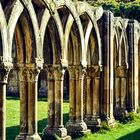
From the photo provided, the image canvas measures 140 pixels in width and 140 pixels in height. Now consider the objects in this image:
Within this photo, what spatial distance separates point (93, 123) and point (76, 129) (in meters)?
1.46

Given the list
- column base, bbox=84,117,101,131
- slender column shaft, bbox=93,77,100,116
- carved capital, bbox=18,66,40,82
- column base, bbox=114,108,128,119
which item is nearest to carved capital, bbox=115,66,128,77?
column base, bbox=114,108,128,119

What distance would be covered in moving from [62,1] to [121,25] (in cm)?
670

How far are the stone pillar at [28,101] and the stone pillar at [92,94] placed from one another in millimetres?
4641

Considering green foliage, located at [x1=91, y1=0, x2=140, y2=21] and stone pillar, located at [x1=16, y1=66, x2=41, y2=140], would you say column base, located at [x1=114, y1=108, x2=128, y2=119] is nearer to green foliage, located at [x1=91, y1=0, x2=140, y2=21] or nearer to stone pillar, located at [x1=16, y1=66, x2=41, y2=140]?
stone pillar, located at [x1=16, y1=66, x2=41, y2=140]

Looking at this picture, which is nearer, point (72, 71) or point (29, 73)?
point (29, 73)

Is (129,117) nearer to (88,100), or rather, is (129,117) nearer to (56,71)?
(88,100)

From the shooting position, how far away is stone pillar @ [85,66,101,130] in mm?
16312

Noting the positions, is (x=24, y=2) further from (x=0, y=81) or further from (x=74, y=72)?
(x=74, y=72)

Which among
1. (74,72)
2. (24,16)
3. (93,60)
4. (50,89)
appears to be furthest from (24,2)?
(93,60)

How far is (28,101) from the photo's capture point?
1199 centimetres

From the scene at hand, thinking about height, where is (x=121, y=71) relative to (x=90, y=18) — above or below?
below

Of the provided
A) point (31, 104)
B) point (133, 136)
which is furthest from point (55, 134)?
point (133, 136)

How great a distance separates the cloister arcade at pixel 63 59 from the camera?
1131 cm

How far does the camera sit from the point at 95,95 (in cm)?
1644
